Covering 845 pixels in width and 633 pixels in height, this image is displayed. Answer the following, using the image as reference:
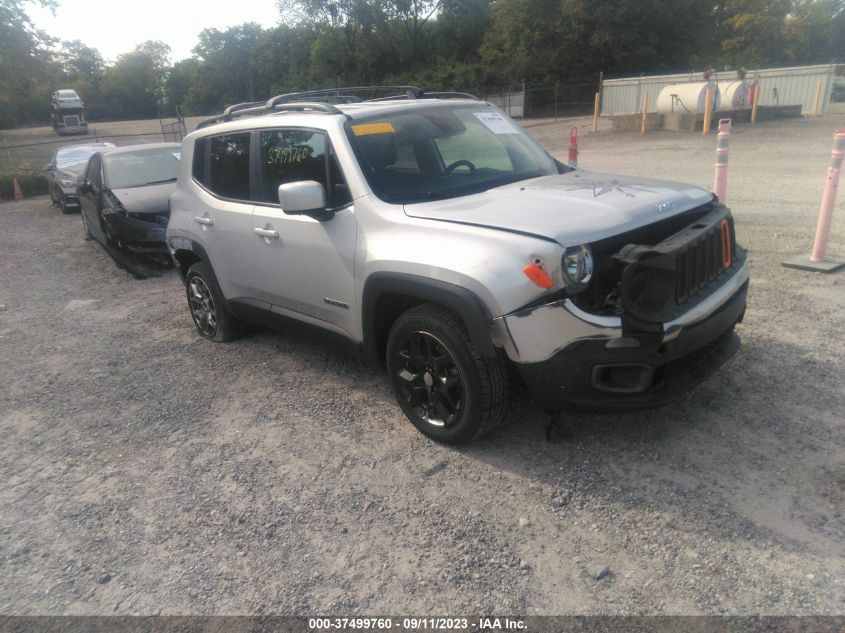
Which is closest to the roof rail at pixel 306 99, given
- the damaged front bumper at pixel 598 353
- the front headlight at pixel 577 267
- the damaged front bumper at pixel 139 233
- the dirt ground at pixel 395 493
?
the dirt ground at pixel 395 493

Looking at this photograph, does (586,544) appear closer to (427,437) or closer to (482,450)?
(482,450)

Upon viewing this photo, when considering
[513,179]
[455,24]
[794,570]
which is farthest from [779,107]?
[455,24]

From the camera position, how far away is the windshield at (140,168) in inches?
379

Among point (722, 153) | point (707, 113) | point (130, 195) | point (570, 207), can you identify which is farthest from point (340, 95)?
point (707, 113)

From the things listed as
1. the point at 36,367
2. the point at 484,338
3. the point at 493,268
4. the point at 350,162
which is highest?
the point at 350,162

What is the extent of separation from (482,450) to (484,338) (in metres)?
0.83

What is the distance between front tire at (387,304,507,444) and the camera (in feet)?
10.7

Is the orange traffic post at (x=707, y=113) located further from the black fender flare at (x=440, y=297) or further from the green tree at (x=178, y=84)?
the green tree at (x=178, y=84)

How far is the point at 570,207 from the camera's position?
3.31 metres

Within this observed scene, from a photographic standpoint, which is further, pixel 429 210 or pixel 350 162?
pixel 350 162

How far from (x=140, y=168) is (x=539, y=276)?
891cm

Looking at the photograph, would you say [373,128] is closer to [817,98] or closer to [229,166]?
[229,166]

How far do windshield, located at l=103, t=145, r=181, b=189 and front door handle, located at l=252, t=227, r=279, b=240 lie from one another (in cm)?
594

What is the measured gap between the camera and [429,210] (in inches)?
140
